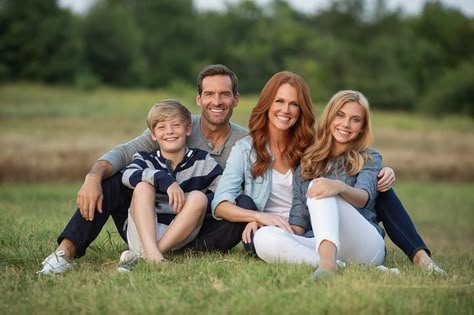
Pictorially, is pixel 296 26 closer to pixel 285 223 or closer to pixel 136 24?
pixel 136 24

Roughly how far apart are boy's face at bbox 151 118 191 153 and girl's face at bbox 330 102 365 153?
3.46 feet

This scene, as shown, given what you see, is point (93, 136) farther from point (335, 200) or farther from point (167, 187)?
point (335, 200)

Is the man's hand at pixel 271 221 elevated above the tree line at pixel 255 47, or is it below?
below

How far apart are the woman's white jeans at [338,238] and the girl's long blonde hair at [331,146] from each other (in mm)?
Result: 419

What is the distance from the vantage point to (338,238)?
4.50m

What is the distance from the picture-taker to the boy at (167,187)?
4.83 m

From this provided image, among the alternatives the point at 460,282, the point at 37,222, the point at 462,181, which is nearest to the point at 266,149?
the point at 460,282

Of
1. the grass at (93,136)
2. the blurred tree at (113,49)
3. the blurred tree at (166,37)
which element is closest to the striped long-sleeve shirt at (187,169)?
the grass at (93,136)

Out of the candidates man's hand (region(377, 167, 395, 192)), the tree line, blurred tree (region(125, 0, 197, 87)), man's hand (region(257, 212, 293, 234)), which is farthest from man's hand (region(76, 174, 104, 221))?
blurred tree (region(125, 0, 197, 87))

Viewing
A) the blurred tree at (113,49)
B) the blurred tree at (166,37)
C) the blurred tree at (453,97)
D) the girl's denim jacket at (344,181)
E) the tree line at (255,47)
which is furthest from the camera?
the blurred tree at (166,37)

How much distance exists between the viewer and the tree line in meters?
43.2

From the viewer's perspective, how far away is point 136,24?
196ft

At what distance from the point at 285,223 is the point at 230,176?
1.70ft

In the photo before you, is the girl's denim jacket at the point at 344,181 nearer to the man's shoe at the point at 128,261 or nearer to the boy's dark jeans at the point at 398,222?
the boy's dark jeans at the point at 398,222
